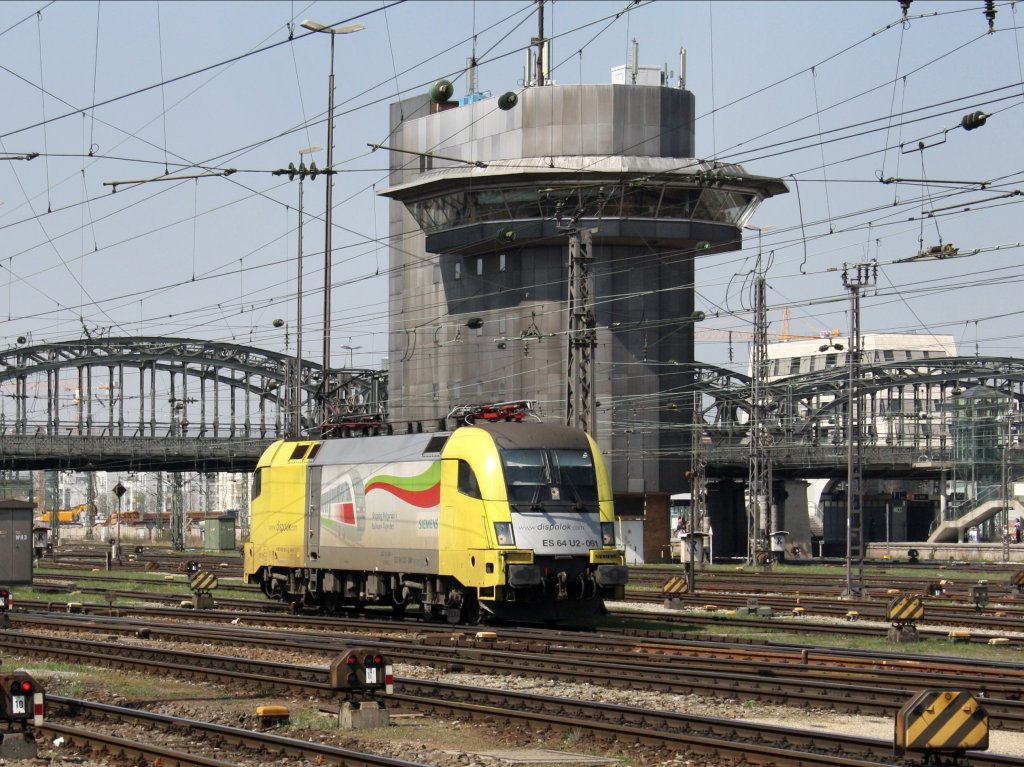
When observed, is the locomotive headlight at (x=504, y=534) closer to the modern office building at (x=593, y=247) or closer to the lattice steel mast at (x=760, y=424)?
the lattice steel mast at (x=760, y=424)

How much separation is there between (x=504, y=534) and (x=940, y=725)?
50.4 ft

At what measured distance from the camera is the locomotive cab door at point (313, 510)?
34.1m

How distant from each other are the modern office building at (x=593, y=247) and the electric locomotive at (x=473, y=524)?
3955 centimetres

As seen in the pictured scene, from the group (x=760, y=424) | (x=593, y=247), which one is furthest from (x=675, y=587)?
(x=593, y=247)

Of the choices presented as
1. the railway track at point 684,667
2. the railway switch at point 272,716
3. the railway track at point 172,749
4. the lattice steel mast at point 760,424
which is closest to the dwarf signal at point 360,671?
the railway switch at point 272,716

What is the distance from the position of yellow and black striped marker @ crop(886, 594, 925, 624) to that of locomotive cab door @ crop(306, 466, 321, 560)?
1379 centimetres

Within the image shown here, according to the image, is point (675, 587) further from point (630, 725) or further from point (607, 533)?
point (630, 725)

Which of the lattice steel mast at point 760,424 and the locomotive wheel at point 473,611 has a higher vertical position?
the lattice steel mast at point 760,424

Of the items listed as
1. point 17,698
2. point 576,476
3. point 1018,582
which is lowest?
point 1018,582

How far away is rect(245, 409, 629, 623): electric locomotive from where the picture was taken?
27891 millimetres

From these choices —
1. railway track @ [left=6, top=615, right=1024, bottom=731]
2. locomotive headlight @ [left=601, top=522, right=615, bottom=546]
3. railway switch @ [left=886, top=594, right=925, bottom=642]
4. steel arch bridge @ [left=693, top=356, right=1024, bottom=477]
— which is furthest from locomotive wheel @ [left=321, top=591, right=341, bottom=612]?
steel arch bridge @ [left=693, top=356, right=1024, bottom=477]

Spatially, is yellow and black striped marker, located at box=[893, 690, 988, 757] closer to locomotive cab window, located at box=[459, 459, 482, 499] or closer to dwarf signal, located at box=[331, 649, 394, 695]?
dwarf signal, located at box=[331, 649, 394, 695]

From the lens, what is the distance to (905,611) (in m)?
26.9

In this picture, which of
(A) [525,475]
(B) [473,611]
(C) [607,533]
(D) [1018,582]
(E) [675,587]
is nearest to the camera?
(A) [525,475]
